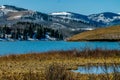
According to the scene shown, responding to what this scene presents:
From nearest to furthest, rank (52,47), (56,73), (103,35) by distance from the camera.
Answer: (56,73) → (52,47) → (103,35)

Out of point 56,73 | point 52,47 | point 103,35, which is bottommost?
point 103,35

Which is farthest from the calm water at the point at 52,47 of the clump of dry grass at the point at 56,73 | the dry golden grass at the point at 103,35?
the clump of dry grass at the point at 56,73

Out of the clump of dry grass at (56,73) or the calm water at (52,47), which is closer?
the clump of dry grass at (56,73)

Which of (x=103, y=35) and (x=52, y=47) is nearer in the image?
(x=52, y=47)

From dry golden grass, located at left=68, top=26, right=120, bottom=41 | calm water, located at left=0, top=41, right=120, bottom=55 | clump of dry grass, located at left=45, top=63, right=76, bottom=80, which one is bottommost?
dry golden grass, located at left=68, top=26, right=120, bottom=41

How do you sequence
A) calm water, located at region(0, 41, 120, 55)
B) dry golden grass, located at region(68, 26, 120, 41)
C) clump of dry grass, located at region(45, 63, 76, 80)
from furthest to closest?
dry golden grass, located at region(68, 26, 120, 41) → calm water, located at region(0, 41, 120, 55) → clump of dry grass, located at region(45, 63, 76, 80)

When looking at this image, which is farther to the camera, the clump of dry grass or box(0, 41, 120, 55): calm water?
box(0, 41, 120, 55): calm water

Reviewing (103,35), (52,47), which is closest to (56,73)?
(52,47)

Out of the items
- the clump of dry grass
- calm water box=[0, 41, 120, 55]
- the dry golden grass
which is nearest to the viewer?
the clump of dry grass

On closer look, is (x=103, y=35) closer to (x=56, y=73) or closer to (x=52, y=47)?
(x=52, y=47)

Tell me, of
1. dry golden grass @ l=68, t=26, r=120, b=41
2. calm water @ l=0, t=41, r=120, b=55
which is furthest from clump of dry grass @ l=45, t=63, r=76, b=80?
dry golden grass @ l=68, t=26, r=120, b=41

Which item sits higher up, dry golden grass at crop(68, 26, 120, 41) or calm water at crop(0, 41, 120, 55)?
calm water at crop(0, 41, 120, 55)

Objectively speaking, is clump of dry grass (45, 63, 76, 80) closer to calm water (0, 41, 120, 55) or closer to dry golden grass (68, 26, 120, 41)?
calm water (0, 41, 120, 55)

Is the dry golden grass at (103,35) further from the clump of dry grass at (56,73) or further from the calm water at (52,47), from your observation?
the clump of dry grass at (56,73)
